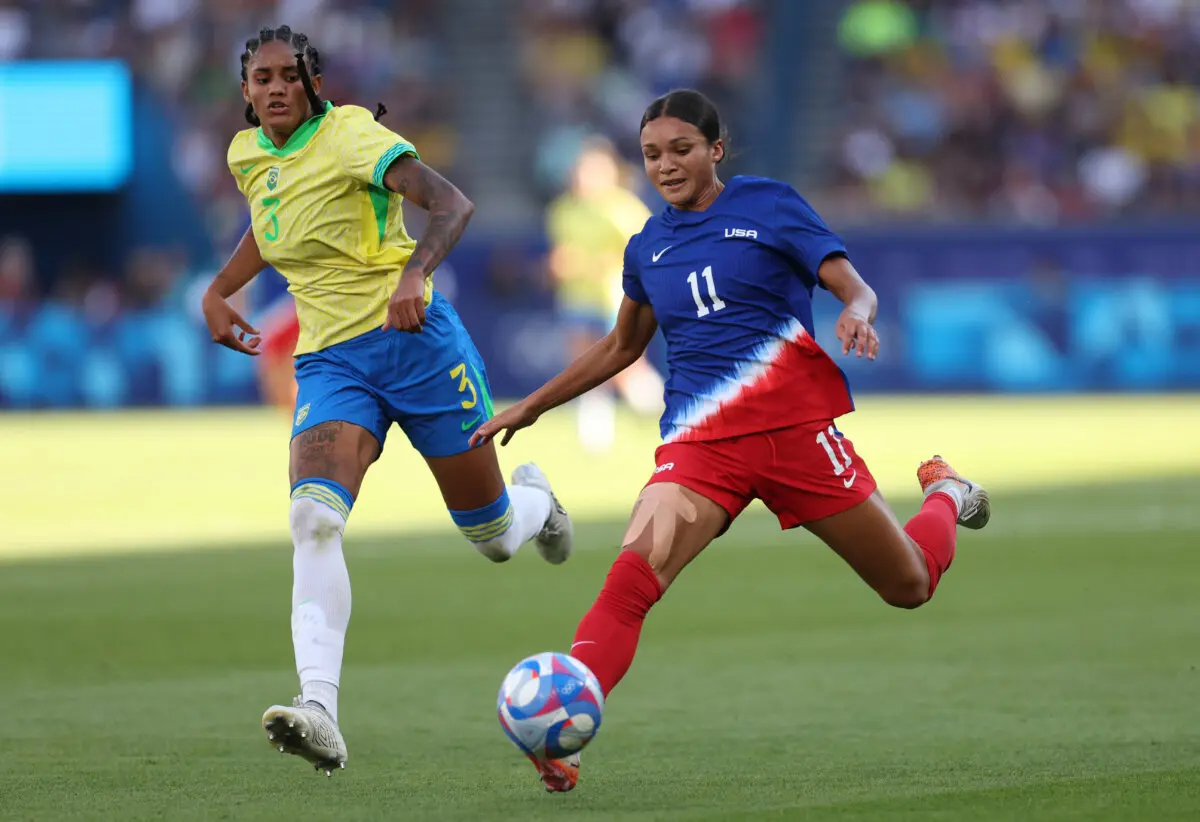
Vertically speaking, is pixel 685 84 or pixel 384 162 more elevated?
pixel 384 162

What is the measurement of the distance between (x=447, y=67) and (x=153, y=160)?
5336 mm

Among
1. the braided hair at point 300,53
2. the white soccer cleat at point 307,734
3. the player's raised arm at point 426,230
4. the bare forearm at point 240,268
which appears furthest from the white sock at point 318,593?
the braided hair at point 300,53

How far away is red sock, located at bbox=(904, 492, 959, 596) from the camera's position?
22.3 feet

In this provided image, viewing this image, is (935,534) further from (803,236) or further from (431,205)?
(431,205)

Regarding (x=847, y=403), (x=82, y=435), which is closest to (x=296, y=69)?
(x=847, y=403)

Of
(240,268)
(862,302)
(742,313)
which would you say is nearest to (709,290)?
(742,313)

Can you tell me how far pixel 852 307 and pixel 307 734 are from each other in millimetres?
2094

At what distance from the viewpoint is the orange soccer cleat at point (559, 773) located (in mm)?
5809

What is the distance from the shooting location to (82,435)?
23016mm

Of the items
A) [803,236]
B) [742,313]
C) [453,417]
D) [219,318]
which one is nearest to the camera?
[803,236]

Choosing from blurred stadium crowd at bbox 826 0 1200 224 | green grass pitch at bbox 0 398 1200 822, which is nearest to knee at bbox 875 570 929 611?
green grass pitch at bbox 0 398 1200 822

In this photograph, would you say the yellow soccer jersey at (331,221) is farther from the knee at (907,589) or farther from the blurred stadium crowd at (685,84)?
the blurred stadium crowd at (685,84)

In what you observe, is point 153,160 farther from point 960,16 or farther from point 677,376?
point 677,376

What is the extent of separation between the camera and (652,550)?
6.00 m
